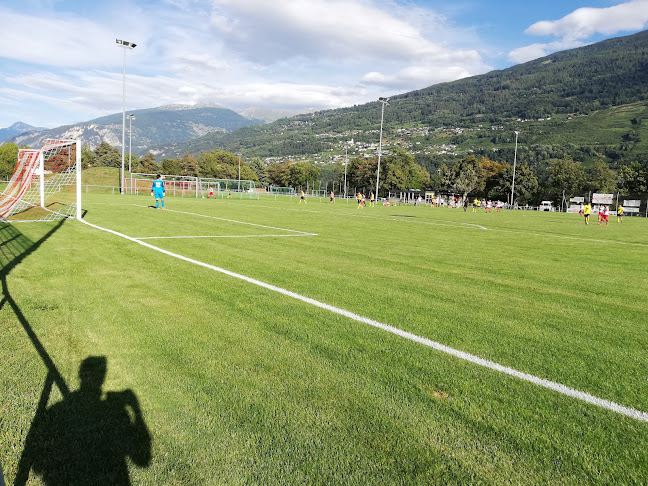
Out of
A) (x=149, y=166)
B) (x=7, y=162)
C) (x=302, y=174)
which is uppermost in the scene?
(x=149, y=166)

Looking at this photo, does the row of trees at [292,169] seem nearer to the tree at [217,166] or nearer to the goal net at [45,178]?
the tree at [217,166]

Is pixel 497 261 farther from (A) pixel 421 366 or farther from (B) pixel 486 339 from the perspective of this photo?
(A) pixel 421 366

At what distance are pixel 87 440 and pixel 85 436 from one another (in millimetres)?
52

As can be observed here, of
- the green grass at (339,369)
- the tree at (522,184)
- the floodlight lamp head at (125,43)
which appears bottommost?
the green grass at (339,369)

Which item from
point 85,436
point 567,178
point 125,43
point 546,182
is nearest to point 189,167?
point 125,43

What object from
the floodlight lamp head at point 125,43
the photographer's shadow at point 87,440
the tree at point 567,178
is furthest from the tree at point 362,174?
the photographer's shadow at point 87,440

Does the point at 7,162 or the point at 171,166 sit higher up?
the point at 171,166

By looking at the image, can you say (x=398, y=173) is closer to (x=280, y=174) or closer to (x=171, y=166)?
(x=280, y=174)

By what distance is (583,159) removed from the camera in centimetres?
14362

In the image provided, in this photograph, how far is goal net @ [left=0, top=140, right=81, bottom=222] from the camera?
53.4ft

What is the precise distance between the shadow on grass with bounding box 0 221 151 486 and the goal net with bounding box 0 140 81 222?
49.6 ft

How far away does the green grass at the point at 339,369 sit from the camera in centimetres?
240

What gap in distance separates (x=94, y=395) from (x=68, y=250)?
7433 mm

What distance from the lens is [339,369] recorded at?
3566 millimetres
